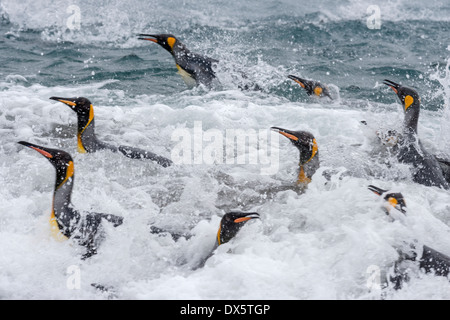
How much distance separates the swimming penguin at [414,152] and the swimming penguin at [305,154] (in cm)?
103

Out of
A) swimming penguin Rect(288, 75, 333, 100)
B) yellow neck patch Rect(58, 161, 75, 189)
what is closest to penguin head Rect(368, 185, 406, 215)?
yellow neck patch Rect(58, 161, 75, 189)

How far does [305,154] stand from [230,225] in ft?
5.14

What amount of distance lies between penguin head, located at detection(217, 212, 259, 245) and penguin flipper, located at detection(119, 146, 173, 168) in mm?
1721

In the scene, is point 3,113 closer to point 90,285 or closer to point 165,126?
point 165,126

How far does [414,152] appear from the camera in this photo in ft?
Result: 16.9

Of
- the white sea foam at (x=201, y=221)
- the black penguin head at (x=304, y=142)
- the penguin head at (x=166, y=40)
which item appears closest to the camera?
the white sea foam at (x=201, y=221)

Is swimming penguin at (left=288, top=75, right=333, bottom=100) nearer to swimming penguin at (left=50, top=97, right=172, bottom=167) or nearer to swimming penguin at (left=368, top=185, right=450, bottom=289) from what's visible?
swimming penguin at (left=50, top=97, right=172, bottom=167)

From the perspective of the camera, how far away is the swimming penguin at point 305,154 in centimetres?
471

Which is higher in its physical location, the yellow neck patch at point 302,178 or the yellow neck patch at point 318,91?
the yellow neck patch at point 318,91

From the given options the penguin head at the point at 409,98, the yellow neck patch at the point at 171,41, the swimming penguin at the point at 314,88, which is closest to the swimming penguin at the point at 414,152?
the penguin head at the point at 409,98

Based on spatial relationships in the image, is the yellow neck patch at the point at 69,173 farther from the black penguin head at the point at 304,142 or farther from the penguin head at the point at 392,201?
the penguin head at the point at 392,201
